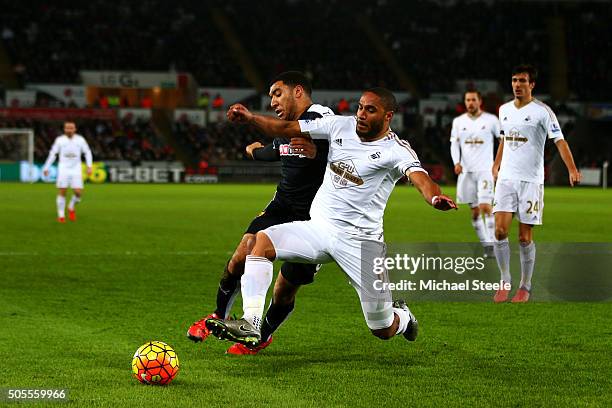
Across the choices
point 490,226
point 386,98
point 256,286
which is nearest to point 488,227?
point 490,226

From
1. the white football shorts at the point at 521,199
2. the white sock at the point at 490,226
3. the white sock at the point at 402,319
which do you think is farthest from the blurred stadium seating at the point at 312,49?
the white sock at the point at 402,319

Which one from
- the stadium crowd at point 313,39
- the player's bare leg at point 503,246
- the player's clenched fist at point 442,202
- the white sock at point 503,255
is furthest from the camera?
the stadium crowd at point 313,39

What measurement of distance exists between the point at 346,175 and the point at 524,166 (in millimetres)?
3905

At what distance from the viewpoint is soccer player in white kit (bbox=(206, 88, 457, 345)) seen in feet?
19.9

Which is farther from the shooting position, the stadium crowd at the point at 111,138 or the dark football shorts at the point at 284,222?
the stadium crowd at the point at 111,138

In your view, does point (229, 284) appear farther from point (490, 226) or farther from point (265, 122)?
point (490, 226)

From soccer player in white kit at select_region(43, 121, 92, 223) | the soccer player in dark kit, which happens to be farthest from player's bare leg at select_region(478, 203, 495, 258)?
soccer player in white kit at select_region(43, 121, 92, 223)

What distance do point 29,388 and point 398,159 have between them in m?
2.63

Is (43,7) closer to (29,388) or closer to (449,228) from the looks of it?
(449,228)

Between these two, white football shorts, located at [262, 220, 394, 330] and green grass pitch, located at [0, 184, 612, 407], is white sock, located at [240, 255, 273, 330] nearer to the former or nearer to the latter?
white football shorts, located at [262, 220, 394, 330]

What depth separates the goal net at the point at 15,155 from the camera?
39.2m

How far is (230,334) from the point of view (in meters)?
5.66

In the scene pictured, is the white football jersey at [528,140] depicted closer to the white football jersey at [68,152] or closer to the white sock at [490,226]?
the white sock at [490,226]

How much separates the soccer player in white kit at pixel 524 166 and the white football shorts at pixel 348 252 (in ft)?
11.5
